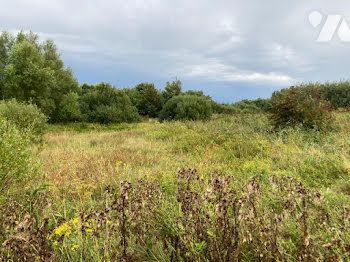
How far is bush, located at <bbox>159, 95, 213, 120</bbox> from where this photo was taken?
24312 millimetres

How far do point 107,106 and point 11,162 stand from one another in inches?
900

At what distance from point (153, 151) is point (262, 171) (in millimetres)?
4676

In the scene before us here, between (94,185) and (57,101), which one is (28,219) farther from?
(57,101)

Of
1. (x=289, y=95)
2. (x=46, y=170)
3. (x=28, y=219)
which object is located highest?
(x=289, y=95)

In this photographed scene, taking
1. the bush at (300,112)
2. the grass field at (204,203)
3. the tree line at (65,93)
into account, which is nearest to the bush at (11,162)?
the grass field at (204,203)

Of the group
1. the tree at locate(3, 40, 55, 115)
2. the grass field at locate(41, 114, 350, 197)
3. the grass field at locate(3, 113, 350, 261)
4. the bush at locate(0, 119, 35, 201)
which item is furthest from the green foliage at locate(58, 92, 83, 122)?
the bush at locate(0, 119, 35, 201)

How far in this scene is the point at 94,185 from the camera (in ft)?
20.1

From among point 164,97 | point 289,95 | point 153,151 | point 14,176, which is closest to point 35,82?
point 164,97

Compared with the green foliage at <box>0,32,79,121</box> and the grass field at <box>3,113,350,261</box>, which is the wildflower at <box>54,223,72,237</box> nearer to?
the grass field at <box>3,113,350,261</box>

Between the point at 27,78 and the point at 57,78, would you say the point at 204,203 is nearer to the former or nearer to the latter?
the point at 27,78

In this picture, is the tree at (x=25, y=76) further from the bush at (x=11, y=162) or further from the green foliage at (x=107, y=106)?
the bush at (x=11, y=162)

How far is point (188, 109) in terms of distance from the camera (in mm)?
24469

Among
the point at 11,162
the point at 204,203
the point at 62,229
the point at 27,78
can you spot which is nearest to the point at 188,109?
the point at 27,78

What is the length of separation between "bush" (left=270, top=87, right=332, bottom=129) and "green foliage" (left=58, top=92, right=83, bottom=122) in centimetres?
1977
